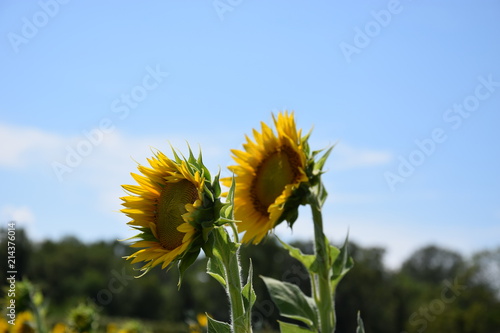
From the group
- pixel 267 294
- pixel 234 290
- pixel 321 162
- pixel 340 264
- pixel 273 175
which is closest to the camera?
pixel 234 290

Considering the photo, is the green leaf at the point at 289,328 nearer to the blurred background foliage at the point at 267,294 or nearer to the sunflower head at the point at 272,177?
the sunflower head at the point at 272,177

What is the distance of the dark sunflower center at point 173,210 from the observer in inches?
98.5

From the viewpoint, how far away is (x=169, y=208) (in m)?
2.57

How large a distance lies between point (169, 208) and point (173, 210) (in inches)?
1.2

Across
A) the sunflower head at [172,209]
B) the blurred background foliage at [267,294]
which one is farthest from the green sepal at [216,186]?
the blurred background foliage at [267,294]

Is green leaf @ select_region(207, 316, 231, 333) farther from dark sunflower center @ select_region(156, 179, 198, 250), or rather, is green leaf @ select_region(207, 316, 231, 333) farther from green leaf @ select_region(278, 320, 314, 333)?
dark sunflower center @ select_region(156, 179, 198, 250)

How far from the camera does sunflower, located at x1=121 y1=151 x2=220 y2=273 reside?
2369 millimetres

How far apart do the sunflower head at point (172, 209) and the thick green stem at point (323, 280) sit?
0.46 meters

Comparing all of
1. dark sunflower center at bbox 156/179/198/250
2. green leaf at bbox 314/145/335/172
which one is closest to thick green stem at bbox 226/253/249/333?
dark sunflower center at bbox 156/179/198/250

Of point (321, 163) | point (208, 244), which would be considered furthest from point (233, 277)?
point (321, 163)

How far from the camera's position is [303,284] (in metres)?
34.4

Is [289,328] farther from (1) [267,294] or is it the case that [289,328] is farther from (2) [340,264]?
(1) [267,294]

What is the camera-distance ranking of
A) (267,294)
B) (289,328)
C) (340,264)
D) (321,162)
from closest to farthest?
(289,328) < (340,264) < (321,162) < (267,294)

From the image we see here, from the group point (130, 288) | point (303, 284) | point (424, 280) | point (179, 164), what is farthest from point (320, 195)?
point (424, 280)
